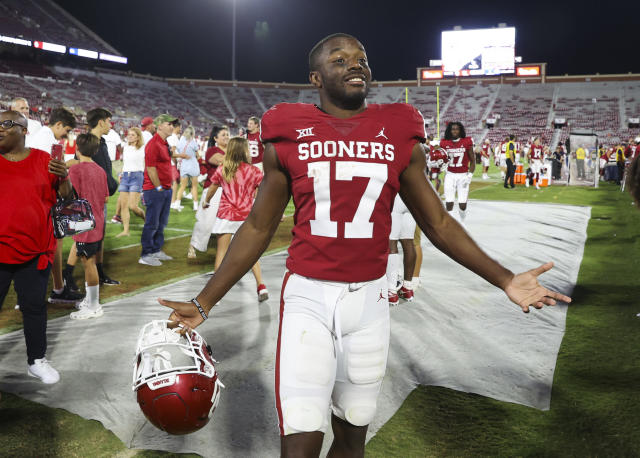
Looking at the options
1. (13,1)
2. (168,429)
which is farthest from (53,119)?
(13,1)

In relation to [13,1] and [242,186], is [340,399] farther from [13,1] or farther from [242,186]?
[13,1]

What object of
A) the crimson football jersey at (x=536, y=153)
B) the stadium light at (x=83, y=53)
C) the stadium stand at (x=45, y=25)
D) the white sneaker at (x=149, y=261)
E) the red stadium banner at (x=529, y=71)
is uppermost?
the stadium stand at (x=45, y=25)

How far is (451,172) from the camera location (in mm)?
10469

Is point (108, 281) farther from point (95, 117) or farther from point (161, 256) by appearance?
point (95, 117)

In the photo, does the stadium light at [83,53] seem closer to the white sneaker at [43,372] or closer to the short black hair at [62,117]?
the short black hair at [62,117]

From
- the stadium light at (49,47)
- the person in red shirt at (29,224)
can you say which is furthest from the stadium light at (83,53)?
the person in red shirt at (29,224)

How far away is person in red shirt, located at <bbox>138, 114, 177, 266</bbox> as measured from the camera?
726cm

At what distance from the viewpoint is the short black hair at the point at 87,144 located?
527cm

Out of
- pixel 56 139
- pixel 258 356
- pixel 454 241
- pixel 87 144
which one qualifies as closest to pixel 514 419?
pixel 454 241

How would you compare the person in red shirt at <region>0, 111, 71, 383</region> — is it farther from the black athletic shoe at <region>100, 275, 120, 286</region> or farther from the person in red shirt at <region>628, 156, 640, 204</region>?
the person in red shirt at <region>628, 156, 640, 204</region>

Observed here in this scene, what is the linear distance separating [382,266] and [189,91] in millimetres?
59147

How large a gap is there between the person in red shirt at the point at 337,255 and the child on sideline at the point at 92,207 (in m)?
3.33

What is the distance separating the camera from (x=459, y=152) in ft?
33.2

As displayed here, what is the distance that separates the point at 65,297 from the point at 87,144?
166 cm
